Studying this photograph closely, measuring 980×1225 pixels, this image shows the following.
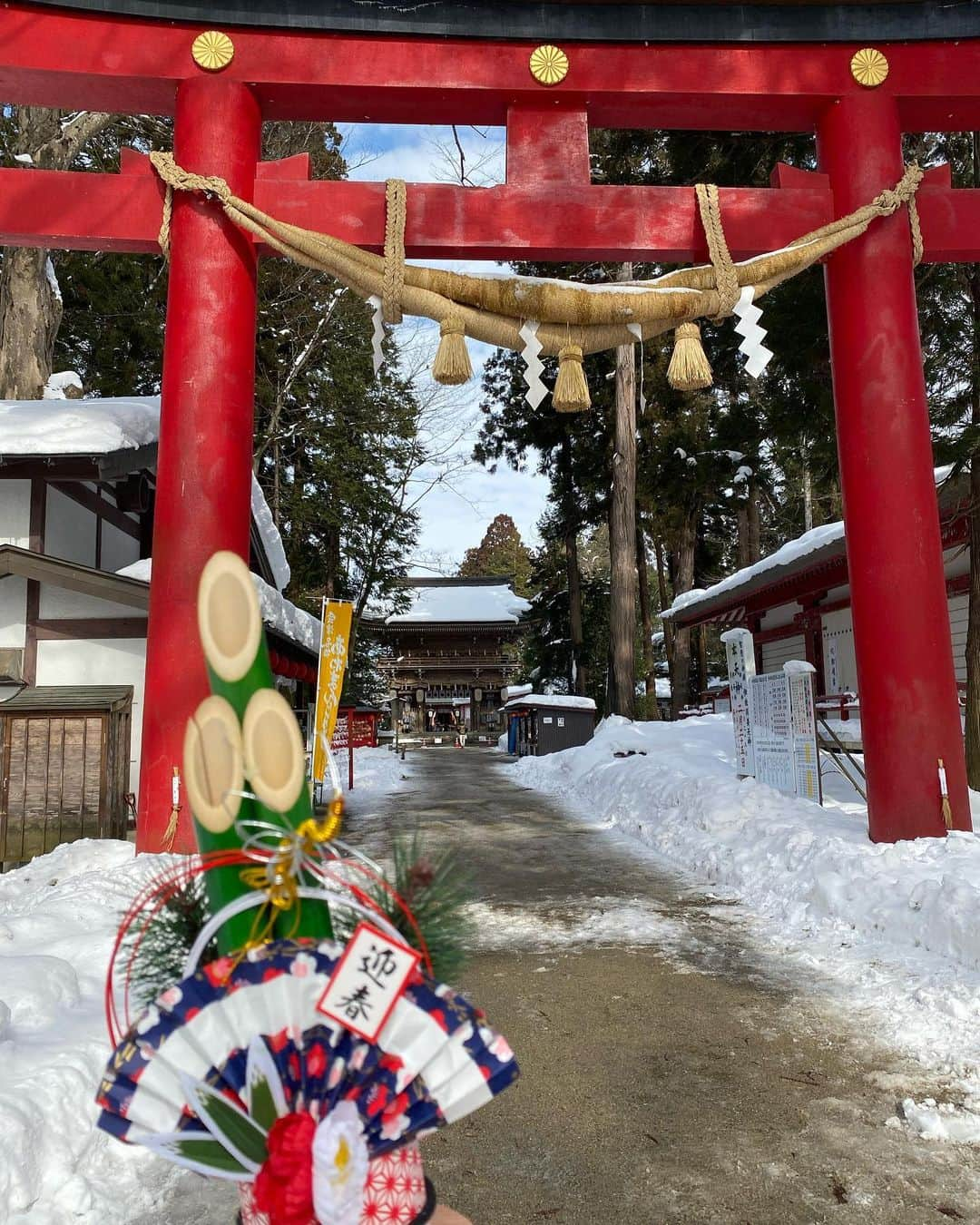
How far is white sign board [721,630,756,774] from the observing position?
33.0 ft

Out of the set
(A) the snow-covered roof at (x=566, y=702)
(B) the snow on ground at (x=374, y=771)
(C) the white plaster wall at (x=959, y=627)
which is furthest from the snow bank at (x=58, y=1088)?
(A) the snow-covered roof at (x=566, y=702)

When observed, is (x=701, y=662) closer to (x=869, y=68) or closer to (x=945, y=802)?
(x=945, y=802)

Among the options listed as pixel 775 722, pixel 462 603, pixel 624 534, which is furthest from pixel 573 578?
pixel 775 722

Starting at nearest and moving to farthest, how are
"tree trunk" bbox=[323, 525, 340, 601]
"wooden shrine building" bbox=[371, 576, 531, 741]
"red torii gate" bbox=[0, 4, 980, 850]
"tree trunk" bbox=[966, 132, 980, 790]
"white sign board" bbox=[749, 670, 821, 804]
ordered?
"red torii gate" bbox=[0, 4, 980, 850] → "tree trunk" bbox=[966, 132, 980, 790] → "white sign board" bbox=[749, 670, 821, 804] → "tree trunk" bbox=[323, 525, 340, 601] → "wooden shrine building" bbox=[371, 576, 531, 741]

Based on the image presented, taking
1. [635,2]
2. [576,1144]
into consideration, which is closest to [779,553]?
[635,2]

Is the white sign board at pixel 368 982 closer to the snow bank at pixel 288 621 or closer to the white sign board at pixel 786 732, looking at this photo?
the white sign board at pixel 786 732

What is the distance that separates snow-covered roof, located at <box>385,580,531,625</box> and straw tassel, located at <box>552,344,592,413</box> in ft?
107

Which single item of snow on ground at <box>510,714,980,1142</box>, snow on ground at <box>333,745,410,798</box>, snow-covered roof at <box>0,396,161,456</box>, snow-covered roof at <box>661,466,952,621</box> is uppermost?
snow-covered roof at <box>0,396,161,456</box>

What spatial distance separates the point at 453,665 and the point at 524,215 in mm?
35842

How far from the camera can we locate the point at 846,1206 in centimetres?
247

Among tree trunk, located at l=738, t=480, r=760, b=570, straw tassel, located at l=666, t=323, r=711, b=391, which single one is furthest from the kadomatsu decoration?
tree trunk, located at l=738, t=480, r=760, b=570

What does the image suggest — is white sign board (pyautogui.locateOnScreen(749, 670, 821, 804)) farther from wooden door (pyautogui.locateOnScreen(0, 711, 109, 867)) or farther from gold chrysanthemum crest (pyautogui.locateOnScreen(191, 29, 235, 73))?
gold chrysanthemum crest (pyautogui.locateOnScreen(191, 29, 235, 73))

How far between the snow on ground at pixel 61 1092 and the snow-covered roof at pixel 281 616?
5.67 metres

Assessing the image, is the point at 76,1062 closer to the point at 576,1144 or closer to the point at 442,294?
the point at 576,1144
